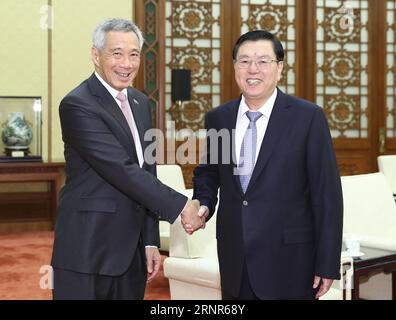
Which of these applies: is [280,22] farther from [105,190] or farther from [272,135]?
[105,190]

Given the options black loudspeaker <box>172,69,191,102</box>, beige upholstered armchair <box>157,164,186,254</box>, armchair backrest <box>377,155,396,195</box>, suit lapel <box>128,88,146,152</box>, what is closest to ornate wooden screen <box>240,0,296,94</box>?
black loudspeaker <box>172,69,191,102</box>

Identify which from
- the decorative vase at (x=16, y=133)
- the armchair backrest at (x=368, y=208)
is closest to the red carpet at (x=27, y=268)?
the decorative vase at (x=16, y=133)

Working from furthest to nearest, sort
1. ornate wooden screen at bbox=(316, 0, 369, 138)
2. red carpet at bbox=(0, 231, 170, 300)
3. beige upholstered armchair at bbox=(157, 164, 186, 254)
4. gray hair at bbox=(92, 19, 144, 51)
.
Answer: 1. ornate wooden screen at bbox=(316, 0, 369, 138)
2. beige upholstered armchair at bbox=(157, 164, 186, 254)
3. red carpet at bbox=(0, 231, 170, 300)
4. gray hair at bbox=(92, 19, 144, 51)

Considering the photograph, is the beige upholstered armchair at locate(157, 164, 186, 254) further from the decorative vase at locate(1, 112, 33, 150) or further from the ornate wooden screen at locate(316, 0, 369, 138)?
the ornate wooden screen at locate(316, 0, 369, 138)

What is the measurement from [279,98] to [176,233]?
5.06 feet

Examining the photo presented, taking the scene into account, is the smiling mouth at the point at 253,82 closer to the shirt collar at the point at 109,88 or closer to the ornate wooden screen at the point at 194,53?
the shirt collar at the point at 109,88

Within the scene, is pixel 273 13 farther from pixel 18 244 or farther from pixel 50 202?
pixel 18 244

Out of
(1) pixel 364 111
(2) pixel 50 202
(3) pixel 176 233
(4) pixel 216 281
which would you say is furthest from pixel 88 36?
(4) pixel 216 281

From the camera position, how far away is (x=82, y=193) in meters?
2.05

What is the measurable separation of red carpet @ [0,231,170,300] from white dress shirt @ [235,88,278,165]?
83.0 inches

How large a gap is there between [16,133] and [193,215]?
4.59 m

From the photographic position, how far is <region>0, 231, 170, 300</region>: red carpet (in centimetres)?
407

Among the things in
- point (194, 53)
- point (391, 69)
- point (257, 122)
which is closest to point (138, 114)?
point (257, 122)

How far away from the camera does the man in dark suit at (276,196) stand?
79.3 inches
